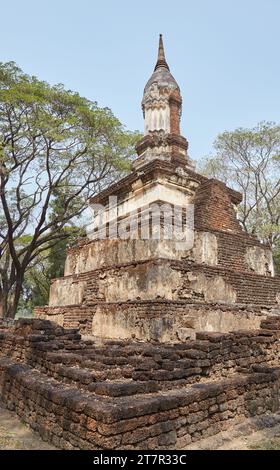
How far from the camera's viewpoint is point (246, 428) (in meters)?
4.46

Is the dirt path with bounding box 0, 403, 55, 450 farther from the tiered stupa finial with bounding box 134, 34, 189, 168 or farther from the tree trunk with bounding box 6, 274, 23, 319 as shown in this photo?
the tree trunk with bounding box 6, 274, 23, 319

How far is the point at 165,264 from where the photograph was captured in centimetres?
738

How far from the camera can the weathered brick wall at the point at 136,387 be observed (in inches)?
134

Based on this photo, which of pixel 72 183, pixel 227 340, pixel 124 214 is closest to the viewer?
pixel 227 340

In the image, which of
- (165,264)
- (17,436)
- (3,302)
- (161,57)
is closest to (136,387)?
(17,436)

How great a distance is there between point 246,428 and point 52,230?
54.0 ft

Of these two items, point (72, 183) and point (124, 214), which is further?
point (72, 183)

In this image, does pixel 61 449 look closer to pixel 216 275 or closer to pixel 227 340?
pixel 227 340

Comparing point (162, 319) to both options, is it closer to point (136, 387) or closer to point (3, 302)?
point (136, 387)

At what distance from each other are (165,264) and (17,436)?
4.07 metres

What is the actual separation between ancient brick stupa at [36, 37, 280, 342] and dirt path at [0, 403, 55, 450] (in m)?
2.78

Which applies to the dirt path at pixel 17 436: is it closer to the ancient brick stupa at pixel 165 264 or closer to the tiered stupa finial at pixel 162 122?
the ancient brick stupa at pixel 165 264

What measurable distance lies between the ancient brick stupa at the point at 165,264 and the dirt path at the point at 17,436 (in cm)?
278

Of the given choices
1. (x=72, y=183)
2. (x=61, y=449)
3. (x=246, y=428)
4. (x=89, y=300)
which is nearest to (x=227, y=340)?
(x=246, y=428)
